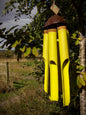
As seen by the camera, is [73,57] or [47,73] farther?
[73,57]

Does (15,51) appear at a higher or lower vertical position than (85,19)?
lower

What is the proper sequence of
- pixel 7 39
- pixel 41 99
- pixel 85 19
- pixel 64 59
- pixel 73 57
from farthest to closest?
pixel 41 99 → pixel 73 57 → pixel 85 19 → pixel 7 39 → pixel 64 59

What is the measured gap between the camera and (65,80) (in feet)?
3.39

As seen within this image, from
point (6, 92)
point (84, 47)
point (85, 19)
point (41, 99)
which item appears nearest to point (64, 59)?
point (84, 47)

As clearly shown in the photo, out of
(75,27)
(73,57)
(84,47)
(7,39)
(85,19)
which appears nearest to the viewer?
A: (7,39)

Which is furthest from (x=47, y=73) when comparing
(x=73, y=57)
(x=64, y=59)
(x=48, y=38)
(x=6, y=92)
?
(x=6, y=92)

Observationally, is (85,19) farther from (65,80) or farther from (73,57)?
(65,80)

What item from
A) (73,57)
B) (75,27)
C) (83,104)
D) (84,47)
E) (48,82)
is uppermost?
(75,27)

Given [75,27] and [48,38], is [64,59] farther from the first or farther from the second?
[75,27]

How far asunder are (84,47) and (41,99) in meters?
2.88

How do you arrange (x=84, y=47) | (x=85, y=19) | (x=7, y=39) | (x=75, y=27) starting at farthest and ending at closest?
(x=75, y=27) → (x=85, y=19) → (x=84, y=47) → (x=7, y=39)

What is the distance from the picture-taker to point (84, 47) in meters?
1.45

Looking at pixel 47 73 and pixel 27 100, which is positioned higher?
pixel 47 73

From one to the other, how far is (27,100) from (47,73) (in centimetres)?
311
